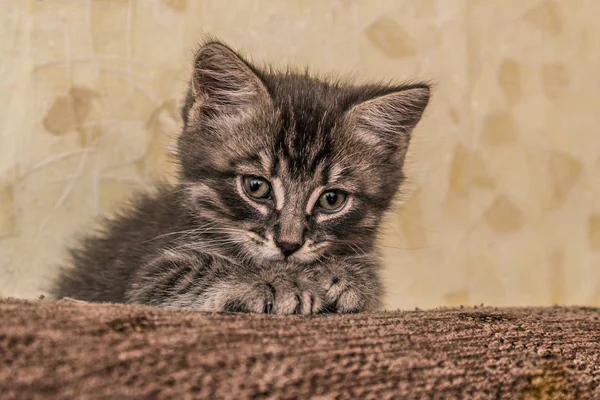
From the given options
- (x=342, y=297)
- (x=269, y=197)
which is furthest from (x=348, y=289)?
(x=269, y=197)

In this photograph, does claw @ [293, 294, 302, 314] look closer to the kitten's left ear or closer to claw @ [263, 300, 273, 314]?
claw @ [263, 300, 273, 314]

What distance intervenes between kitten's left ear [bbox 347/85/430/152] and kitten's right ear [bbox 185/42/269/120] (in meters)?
0.25

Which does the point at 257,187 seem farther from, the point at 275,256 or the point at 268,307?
the point at 268,307

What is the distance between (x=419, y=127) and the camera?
209 centimetres

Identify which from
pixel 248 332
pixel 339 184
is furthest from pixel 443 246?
pixel 248 332

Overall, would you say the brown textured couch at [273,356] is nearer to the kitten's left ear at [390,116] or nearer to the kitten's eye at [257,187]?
the kitten's eye at [257,187]

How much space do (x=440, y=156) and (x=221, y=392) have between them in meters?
1.85

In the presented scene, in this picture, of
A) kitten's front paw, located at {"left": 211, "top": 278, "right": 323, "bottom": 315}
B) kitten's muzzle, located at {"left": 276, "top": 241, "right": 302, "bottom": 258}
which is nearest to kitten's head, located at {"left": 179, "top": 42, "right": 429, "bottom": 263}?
kitten's muzzle, located at {"left": 276, "top": 241, "right": 302, "bottom": 258}

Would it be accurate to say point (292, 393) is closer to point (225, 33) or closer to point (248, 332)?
point (248, 332)

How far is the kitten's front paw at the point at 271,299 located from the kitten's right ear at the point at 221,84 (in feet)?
1.65

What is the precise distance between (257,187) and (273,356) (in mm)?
633

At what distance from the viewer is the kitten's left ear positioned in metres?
1.47

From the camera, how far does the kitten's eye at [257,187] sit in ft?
4.44

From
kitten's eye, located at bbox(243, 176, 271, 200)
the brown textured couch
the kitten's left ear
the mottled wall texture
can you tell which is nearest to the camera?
the brown textured couch
